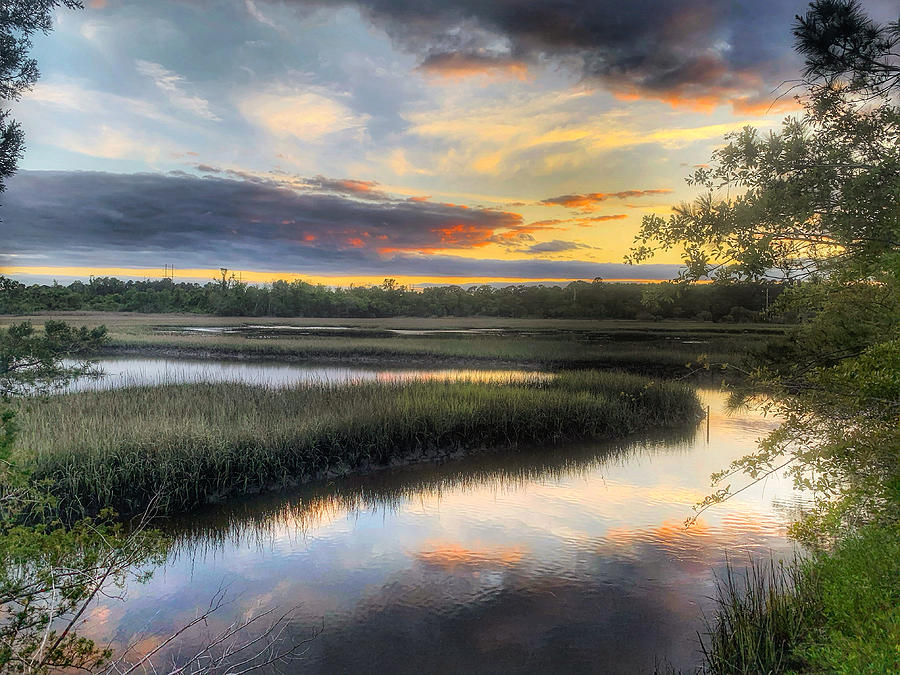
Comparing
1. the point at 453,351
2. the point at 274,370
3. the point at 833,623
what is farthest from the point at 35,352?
the point at 453,351

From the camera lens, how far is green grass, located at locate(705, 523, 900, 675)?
4051 mm

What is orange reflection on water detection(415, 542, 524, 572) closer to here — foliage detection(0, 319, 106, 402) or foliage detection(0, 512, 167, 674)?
foliage detection(0, 512, 167, 674)

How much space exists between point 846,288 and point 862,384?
218 cm

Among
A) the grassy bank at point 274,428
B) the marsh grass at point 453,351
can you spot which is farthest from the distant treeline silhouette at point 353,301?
the grassy bank at point 274,428

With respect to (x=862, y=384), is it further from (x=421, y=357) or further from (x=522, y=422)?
(x=421, y=357)

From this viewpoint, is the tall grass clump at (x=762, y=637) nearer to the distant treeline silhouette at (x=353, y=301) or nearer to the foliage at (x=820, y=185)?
the foliage at (x=820, y=185)

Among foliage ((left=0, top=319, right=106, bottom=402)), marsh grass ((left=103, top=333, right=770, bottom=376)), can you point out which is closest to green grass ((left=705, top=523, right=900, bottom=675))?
foliage ((left=0, top=319, right=106, bottom=402))

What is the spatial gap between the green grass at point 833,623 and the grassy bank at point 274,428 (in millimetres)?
8693

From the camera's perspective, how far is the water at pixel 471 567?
7.49 metres

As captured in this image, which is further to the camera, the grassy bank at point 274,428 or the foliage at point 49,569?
the grassy bank at point 274,428

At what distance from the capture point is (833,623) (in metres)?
5.69

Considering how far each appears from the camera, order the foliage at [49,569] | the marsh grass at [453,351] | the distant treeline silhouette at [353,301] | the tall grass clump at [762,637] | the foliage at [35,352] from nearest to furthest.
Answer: the foliage at [49,569]
the tall grass clump at [762,637]
the foliage at [35,352]
the marsh grass at [453,351]
the distant treeline silhouette at [353,301]

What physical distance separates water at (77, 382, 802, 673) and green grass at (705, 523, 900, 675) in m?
0.88

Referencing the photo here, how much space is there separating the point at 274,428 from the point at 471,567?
8070 mm
